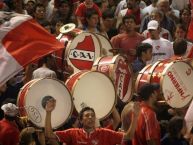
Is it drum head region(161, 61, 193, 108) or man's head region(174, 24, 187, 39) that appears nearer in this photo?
drum head region(161, 61, 193, 108)

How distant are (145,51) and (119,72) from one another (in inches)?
21.7

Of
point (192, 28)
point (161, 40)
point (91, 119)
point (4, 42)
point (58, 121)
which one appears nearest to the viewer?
point (4, 42)

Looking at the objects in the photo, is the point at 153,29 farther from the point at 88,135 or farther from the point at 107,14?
the point at 88,135

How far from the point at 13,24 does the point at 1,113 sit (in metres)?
3.26

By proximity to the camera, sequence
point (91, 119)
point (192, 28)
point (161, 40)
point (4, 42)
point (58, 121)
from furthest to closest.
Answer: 1. point (161, 40)
2. point (192, 28)
3. point (58, 121)
4. point (91, 119)
5. point (4, 42)

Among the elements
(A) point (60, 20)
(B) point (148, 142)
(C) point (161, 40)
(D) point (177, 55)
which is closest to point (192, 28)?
(D) point (177, 55)

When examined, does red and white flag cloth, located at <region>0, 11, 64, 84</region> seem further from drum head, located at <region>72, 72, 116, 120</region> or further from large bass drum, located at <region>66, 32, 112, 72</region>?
large bass drum, located at <region>66, 32, 112, 72</region>

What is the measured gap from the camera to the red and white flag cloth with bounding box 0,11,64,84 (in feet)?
32.0

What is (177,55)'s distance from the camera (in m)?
14.5

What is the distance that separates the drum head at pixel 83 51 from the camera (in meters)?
15.3

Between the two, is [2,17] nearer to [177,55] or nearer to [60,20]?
[177,55]

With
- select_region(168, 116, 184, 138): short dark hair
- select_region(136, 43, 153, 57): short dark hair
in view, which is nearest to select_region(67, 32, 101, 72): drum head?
select_region(136, 43, 153, 57): short dark hair

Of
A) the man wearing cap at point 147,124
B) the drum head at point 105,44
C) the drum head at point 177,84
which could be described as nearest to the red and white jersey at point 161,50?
the drum head at point 105,44

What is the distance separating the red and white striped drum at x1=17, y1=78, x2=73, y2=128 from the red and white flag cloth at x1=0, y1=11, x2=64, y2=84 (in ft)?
7.80
